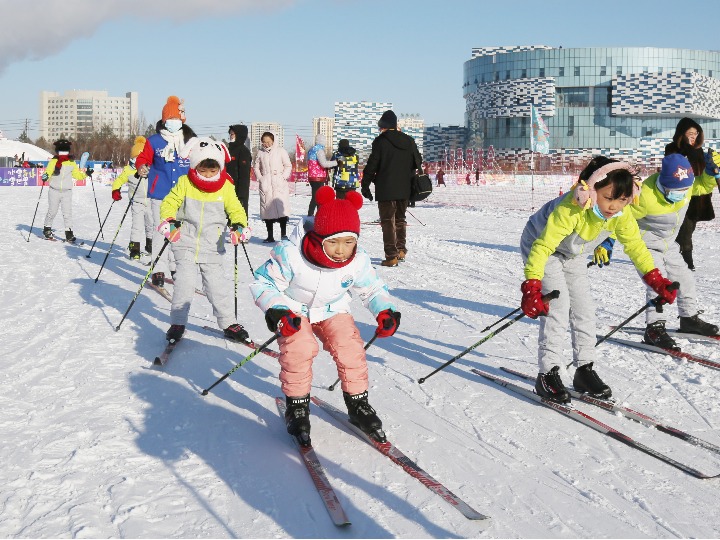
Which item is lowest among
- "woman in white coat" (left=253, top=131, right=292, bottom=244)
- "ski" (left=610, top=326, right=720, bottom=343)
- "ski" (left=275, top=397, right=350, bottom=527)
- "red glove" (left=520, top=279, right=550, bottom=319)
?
"ski" (left=275, top=397, right=350, bottom=527)

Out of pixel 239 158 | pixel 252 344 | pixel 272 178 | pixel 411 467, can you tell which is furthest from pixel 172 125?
pixel 411 467

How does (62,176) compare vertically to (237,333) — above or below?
above

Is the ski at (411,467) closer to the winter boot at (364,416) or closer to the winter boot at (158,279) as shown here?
the winter boot at (364,416)

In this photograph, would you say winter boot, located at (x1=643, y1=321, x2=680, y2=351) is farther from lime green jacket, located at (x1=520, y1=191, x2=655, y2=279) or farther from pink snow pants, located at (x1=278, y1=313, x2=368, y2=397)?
pink snow pants, located at (x1=278, y1=313, x2=368, y2=397)

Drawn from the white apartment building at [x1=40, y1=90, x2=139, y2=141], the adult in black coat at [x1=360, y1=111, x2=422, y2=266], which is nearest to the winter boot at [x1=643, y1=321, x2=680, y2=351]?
the adult in black coat at [x1=360, y1=111, x2=422, y2=266]

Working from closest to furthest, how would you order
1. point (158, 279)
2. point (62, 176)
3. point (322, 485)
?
point (322, 485), point (158, 279), point (62, 176)

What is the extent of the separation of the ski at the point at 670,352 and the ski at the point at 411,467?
9.01 ft

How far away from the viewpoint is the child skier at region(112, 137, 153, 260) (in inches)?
364

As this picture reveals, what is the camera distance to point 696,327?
587cm

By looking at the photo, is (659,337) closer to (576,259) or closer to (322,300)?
(576,259)

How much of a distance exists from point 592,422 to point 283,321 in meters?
1.81

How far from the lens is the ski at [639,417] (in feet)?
12.0

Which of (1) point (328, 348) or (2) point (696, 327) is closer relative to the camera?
(1) point (328, 348)

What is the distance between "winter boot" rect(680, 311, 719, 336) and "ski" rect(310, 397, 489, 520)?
3353 millimetres
